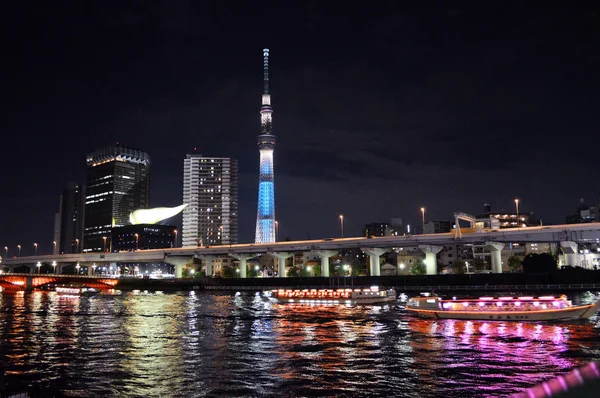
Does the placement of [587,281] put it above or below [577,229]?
below

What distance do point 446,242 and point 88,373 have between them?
74.8 m

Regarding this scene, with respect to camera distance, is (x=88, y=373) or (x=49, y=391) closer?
(x=49, y=391)

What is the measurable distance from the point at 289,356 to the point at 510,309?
77.1 ft

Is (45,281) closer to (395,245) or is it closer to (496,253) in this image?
(395,245)

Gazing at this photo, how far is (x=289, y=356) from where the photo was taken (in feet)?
86.3

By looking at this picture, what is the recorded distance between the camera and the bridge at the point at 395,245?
78875 mm

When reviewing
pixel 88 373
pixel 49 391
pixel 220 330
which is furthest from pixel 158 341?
pixel 49 391

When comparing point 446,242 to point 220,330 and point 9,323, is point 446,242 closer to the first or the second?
point 220,330

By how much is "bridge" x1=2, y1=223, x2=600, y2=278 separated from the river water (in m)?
43.1

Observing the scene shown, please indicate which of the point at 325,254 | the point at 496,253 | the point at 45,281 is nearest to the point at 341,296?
the point at 496,253

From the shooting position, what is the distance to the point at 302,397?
1783cm

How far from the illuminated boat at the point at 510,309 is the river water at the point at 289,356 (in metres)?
1.24

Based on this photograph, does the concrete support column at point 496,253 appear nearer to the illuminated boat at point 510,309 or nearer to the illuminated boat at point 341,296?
the illuminated boat at point 341,296

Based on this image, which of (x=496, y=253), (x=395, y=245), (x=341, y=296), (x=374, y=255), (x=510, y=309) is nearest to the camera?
(x=510, y=309)
